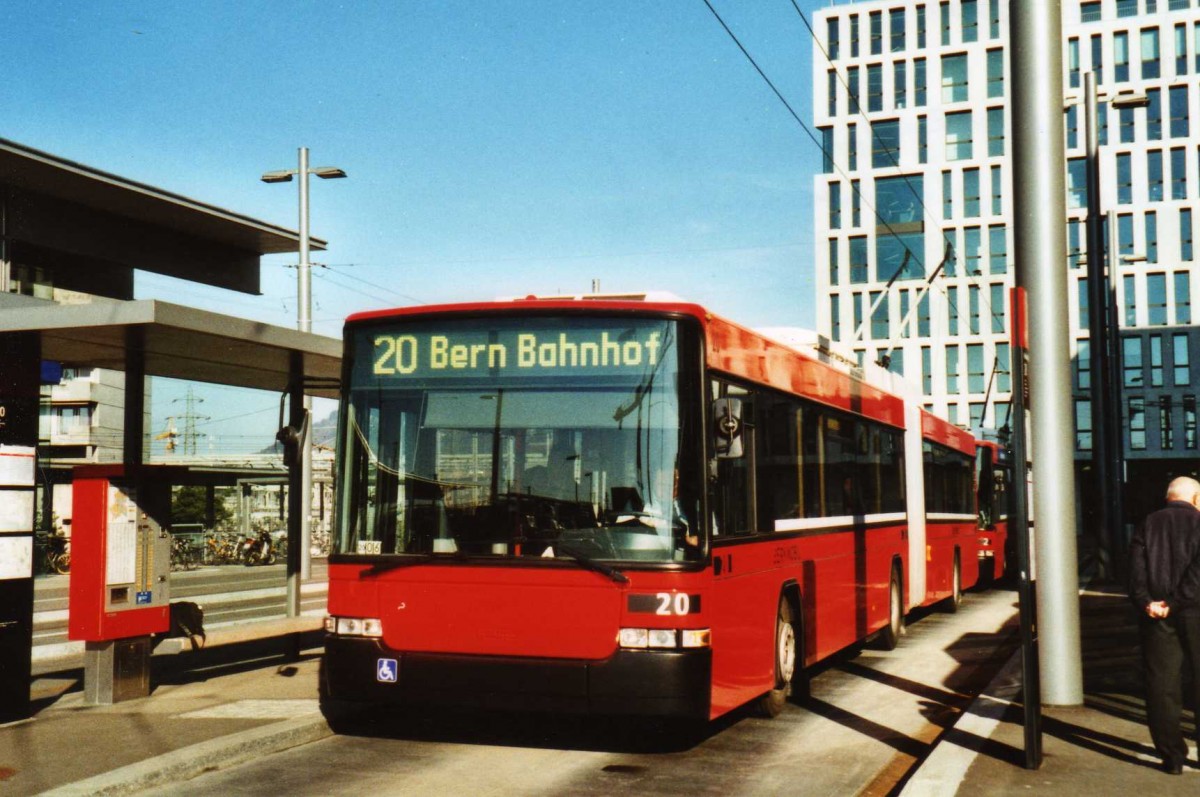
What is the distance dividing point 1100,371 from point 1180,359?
4749 cm

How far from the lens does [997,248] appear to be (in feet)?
224

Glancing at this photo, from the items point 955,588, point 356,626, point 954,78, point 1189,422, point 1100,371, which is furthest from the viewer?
point 954,78

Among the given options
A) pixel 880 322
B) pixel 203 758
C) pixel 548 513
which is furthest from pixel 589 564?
pixel 880 322

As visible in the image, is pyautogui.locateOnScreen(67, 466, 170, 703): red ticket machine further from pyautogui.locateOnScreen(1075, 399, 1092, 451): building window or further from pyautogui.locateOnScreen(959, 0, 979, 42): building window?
pyautogui.locateOnScreen(959, 0, 979, 42): building window

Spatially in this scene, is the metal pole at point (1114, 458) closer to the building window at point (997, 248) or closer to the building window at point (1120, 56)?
the building window at point (997, 248)

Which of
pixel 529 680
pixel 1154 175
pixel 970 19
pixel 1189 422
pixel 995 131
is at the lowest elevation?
pixel 529 680

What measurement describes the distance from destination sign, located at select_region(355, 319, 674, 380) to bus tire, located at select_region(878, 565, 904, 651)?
7.16 metres

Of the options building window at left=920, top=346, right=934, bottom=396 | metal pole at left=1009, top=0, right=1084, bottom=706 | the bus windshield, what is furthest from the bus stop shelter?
building window at left=920, top=346, right=934, bottom=396

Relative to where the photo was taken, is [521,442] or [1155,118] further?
[1155,118]

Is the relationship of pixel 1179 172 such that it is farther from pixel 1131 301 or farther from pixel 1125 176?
pixel 1131 301

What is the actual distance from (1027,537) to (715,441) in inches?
73.4

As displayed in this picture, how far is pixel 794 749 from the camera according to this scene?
8750mm

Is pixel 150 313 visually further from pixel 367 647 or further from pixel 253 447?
pixel 253 447

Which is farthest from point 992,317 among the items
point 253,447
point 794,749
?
point 794,749
